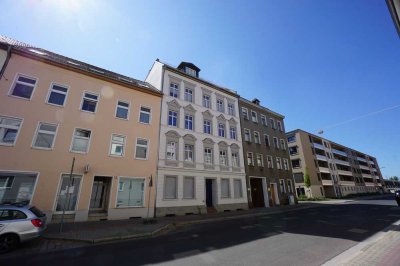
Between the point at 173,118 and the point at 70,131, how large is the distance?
8841mm

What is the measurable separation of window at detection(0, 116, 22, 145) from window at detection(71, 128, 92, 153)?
309 centimetres

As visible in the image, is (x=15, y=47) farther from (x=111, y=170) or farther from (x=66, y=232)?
(x=66, y=232)

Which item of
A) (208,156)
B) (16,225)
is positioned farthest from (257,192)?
(16,225)

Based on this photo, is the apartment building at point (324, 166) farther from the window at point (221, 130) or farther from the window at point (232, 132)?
the window at point (221, 130)

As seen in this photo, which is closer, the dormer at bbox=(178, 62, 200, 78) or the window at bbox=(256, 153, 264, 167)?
the dormer at bbox=(178, 62, 200, 78)

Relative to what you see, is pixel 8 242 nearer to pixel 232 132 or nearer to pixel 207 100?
pixel 207 100

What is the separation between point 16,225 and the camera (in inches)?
271

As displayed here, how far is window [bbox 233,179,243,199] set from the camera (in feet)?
68.8

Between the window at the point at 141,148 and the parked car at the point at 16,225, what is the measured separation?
8.59 meters

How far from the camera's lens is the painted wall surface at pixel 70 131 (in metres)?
11.9

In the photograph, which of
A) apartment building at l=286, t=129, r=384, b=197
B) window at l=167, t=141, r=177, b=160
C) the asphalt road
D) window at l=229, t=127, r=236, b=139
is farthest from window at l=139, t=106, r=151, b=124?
apartment building at l=286, t=129, r=384, b=197

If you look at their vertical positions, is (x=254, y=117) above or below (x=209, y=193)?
above

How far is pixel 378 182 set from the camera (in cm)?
8906

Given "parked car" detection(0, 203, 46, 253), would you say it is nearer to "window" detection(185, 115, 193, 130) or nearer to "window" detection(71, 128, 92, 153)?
"window" detection(71, 128, 92, 153)
